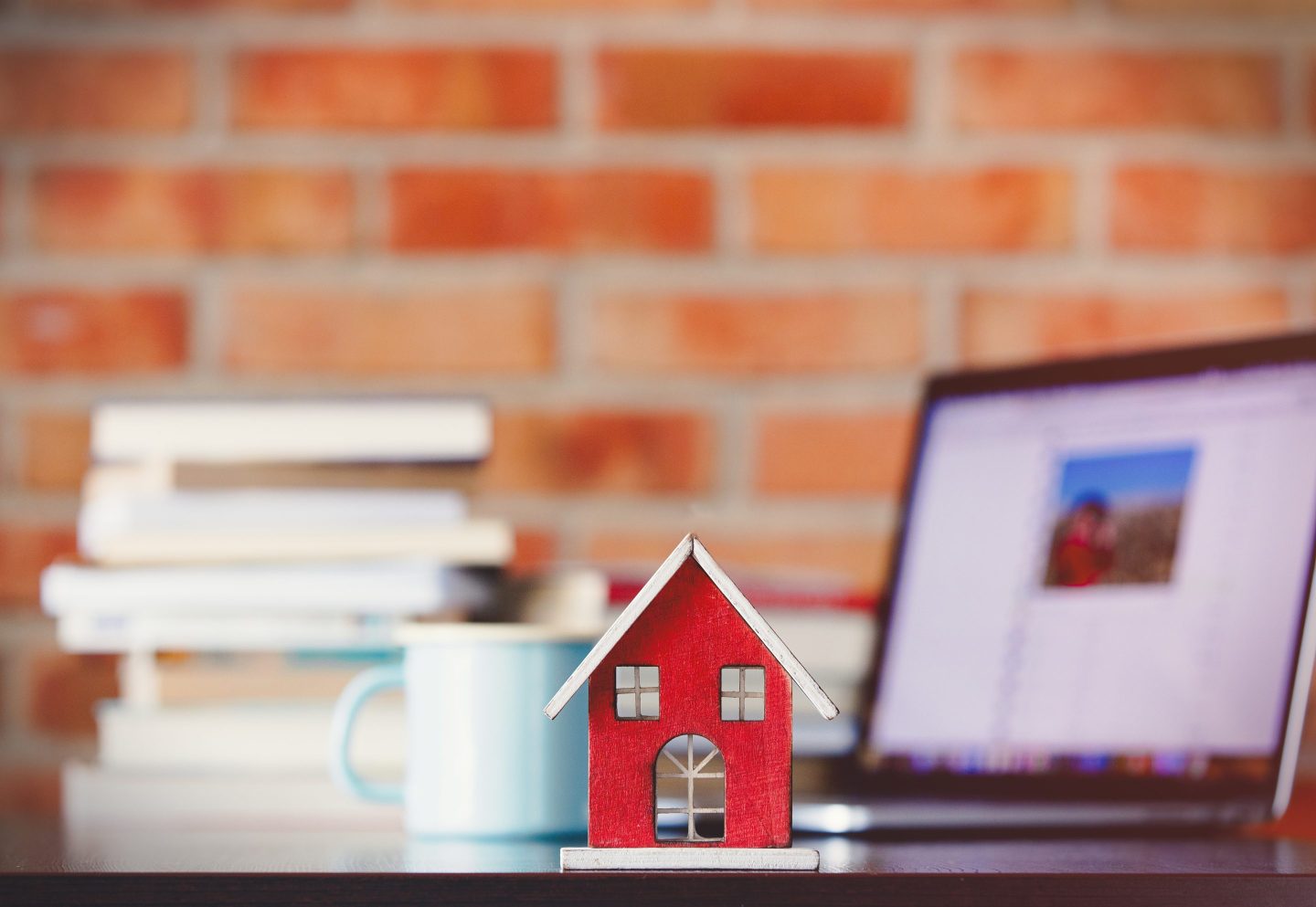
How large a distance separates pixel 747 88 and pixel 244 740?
2.14ft

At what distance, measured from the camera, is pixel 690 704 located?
0.60m

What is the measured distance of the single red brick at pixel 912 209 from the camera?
3.81 ft

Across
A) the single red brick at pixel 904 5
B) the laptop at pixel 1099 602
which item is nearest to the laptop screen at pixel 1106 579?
the laptop at pixel 1099 602

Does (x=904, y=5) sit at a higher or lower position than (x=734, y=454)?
higher

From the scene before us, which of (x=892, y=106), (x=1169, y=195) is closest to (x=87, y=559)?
(x=892, y=106)

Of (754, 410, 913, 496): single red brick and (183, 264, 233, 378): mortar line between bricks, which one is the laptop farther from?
(183, 264, 233, 378): mortar line between bricks

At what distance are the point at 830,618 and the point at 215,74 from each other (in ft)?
2.22

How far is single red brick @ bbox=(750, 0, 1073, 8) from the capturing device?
116 centimetres

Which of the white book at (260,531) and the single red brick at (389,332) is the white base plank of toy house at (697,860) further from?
the single red brick at (389,332)

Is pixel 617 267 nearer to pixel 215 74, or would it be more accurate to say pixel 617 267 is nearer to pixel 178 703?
pixel 215 74

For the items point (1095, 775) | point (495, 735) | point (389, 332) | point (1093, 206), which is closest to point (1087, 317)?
point (1093, 206)

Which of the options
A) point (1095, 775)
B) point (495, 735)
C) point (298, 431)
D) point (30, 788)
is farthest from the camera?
point (30, 788)

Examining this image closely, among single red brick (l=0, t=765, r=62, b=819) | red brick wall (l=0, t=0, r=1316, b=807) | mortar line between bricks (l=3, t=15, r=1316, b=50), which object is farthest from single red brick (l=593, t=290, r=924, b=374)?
single red brick (l=0, t=765, r=62, b=819)

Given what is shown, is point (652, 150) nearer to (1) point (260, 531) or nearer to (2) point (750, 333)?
(2) point (750, 333)
